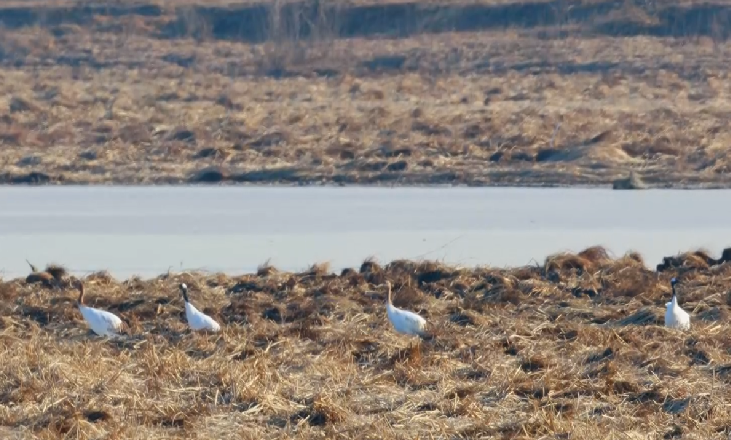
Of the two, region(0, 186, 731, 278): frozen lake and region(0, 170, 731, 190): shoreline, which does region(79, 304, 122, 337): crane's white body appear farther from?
region(0, 170, 731, 190): shoreline

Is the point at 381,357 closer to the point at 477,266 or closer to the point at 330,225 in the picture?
the point at 477,266

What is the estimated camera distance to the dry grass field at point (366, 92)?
910 inches

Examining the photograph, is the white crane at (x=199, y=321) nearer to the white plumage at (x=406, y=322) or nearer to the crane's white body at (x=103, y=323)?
the crane's white body at (x=103, y=323)

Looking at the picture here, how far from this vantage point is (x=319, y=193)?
2073cm

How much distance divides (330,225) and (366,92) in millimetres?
17599

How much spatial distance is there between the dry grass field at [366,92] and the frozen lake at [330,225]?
185 cm

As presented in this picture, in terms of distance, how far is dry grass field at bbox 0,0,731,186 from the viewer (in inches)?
910

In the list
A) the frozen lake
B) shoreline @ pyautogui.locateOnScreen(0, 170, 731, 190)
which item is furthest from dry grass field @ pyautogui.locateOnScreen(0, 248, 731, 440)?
shoreline @ pyautogui.locateOnScreen(0, 170, 731, 190)

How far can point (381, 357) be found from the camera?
31.1 ft

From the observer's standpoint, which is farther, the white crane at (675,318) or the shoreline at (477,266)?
the shoreline at (477,266)

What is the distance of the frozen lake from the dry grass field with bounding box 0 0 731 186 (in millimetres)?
1846

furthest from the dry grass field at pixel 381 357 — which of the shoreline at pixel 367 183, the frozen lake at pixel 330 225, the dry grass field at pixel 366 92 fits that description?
the dry grass field at pixel 366 92

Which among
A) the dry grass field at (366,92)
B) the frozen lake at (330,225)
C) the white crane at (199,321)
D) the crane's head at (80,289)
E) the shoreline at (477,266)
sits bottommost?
the dry grass field at (366,92)

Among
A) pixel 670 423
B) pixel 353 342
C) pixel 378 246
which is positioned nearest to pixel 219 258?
pixel 378 246
